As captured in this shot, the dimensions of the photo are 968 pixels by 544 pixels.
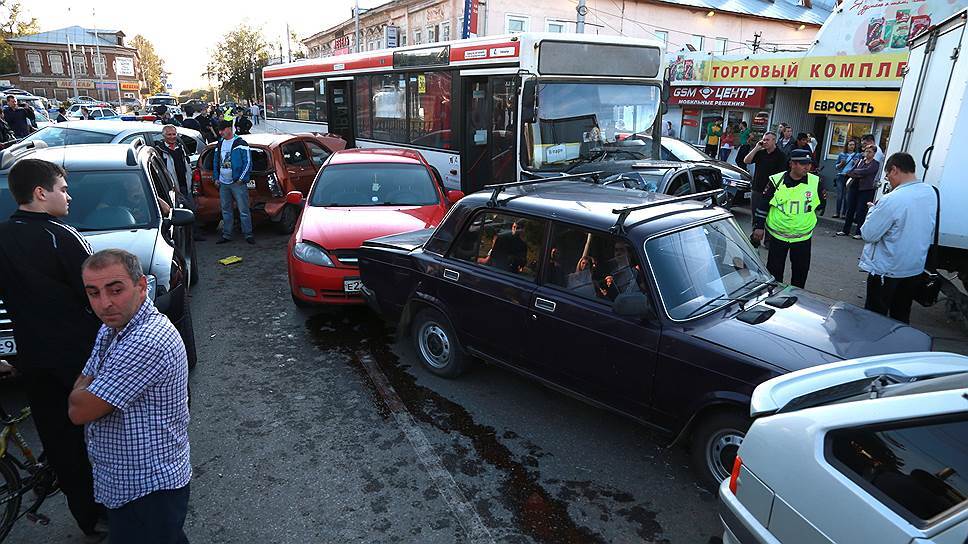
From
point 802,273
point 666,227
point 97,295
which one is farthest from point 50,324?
point 802,273

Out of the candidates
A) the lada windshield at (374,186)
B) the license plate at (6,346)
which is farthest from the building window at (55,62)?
the license plate at (6,346)

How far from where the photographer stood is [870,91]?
49.8 feet

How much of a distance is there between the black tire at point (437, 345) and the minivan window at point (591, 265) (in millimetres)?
1164

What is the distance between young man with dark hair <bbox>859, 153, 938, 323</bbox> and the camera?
5.23m

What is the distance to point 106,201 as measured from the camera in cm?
556

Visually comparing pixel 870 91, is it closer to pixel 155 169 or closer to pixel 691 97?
pixel 691 97

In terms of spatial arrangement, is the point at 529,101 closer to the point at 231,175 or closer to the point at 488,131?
the point at 488,131

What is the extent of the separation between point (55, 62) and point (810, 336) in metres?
97.2

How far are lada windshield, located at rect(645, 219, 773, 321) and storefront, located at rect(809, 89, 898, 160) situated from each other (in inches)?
517

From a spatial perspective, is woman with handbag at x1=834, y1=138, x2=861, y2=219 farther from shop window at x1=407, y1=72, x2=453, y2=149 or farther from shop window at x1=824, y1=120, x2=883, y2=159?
shop window at x1=407, y1=72, x2=453, y2=149

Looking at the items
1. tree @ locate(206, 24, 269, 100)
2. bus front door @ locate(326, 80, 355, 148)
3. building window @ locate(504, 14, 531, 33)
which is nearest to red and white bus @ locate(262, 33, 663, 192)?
bus front door @ locate(326, 80, 355, 148)

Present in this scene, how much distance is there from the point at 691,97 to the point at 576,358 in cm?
2007

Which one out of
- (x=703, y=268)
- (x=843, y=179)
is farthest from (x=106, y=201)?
(x=843, y=179)

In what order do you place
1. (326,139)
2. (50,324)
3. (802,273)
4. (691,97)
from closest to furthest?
1. (50,324)
2. (802,273)
3. (326,139)
4. (691,97)
